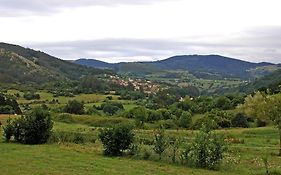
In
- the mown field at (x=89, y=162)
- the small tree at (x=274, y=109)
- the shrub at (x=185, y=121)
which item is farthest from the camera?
the shrub at (x=185, y=121)

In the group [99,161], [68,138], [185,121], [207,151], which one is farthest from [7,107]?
[207,151]

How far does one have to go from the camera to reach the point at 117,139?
35.1 m

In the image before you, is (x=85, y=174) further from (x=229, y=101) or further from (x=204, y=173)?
(x=229, y=101)

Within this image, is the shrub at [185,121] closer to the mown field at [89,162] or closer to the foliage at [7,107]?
the foliage at [7,107]

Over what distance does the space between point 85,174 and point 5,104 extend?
59029 mm

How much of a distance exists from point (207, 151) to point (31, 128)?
1774cm

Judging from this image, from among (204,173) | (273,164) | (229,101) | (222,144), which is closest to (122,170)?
(204,173)

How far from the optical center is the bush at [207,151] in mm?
30203

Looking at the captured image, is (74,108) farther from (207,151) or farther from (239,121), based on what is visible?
(207,151)

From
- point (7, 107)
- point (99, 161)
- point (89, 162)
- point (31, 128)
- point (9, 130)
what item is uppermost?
point (31, 128)

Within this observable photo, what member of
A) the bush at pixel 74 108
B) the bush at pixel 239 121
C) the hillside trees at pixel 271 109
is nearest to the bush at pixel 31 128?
the hillside trees at pixel 271 109

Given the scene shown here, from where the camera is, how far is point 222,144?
30.6 meters

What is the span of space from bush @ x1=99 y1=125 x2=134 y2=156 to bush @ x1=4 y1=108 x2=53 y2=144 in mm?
7500

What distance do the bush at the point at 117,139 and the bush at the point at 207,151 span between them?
629 centimetres
